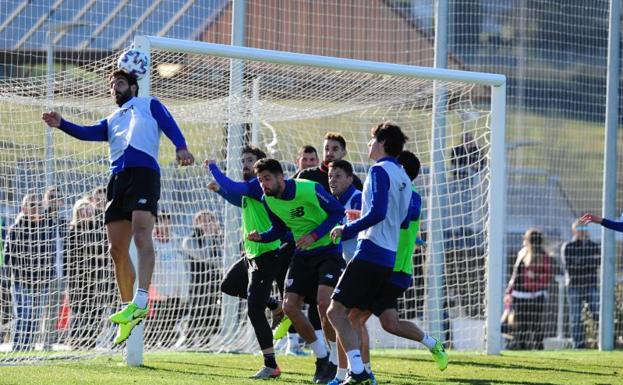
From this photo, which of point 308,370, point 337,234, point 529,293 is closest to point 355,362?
point 337,234

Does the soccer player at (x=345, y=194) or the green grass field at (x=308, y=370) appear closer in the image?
the green grass field at (x=308, y=370)

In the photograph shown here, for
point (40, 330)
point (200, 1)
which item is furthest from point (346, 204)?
point (200, 1)

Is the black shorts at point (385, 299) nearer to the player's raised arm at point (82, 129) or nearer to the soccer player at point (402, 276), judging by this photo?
Answer: the soccer player at point (402, 276)

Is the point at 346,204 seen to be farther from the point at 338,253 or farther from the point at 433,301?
the point at 433,301

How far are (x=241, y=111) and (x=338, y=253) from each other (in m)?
4.16

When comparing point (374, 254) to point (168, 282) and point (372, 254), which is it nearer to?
point (372, 254)

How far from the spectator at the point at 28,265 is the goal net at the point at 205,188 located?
0.08ft

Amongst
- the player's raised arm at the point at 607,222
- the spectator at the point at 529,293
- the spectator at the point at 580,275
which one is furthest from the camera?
the spectator at the point at 580,275

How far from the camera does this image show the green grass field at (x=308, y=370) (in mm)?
9977

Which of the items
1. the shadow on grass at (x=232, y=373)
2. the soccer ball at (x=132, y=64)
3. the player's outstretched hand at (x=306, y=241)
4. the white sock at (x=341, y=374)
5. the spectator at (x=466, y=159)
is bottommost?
the shadow on grass at (x=232, y=373)

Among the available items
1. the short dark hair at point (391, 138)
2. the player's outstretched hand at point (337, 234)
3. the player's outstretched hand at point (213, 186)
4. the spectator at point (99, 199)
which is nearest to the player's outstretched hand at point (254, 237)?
the player's outstretched hand at point (213, 186)

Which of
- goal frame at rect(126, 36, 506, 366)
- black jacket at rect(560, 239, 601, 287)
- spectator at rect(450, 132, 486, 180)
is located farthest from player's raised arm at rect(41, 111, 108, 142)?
black jacket at rect(560, 239, 601, 287)

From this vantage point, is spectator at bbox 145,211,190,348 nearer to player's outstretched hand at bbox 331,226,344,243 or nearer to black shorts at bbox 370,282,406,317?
black shorts at bbox 370,282,406,317

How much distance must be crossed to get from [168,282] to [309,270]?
4478 mm
